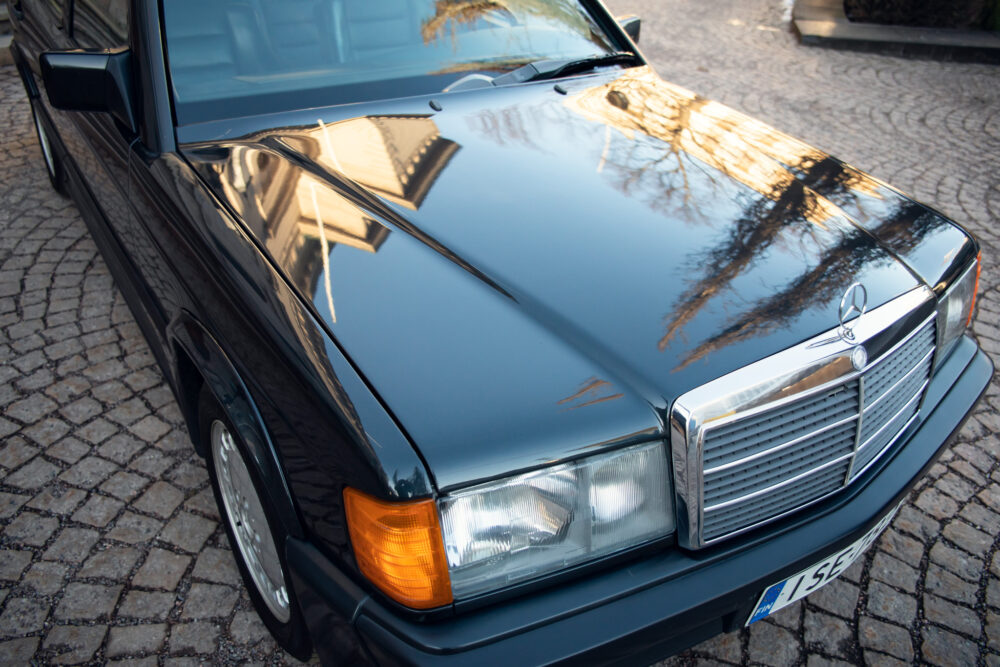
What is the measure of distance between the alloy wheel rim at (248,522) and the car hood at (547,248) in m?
0.61

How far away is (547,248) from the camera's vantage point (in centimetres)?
175

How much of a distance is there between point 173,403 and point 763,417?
2349mm

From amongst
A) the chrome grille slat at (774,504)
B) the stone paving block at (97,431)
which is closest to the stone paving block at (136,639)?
the stone paving block at (97,431)

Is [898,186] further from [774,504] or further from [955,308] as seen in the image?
[774,504]

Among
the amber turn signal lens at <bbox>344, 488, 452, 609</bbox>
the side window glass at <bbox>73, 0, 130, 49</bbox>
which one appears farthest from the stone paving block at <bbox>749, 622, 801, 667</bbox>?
the side window glass at <bbox>73, 0, 130, 49</bbox>

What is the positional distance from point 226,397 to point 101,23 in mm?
1670

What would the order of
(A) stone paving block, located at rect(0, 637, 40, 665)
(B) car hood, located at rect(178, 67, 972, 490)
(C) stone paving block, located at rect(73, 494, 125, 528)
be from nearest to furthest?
1. (B) car hood, located at rect(178, 67, 972, 490)
2. (A) stone paving block, located at rect(0, 637, 40, 665)
3. (C) stone paving block, located at rect(73, 494, 125, 528)

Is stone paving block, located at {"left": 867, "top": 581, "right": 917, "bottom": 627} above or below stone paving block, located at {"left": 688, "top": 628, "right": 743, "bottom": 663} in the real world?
below

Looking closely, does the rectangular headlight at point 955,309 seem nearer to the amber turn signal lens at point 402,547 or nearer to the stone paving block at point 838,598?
the stone paving block at point 838,598

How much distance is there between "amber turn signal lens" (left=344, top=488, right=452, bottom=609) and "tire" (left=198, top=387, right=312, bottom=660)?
0.39 meters

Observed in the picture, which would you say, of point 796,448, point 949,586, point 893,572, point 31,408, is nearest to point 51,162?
point 31,408

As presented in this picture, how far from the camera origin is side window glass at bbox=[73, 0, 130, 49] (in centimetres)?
232

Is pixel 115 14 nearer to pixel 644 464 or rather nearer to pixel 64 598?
pixel 64 598

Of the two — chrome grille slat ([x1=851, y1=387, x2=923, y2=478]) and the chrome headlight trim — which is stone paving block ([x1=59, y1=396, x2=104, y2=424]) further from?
the chrome headlight trim
